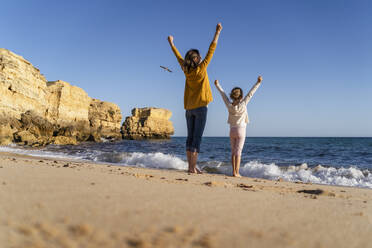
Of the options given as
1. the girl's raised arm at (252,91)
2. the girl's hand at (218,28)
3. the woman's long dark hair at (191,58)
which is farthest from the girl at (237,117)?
the girl's hand at (218,28)

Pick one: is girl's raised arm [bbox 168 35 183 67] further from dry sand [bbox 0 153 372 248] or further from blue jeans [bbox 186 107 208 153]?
dry sand [bbox 0 153 372 248]

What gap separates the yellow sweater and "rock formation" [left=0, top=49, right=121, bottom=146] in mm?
15148

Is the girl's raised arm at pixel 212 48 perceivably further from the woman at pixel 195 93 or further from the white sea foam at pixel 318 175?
the white sea foam at pixel 318 175

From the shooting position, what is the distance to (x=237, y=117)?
4105 mm

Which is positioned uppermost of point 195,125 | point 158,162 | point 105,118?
point 105,118

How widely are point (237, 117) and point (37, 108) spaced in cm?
2569

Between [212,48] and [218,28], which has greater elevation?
[218,28]

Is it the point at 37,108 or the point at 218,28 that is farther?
the point at 37,108

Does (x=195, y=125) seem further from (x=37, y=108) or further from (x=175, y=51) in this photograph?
(x=37, y=108)

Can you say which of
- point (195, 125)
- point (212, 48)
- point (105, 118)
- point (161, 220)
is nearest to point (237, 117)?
point (195, 125)

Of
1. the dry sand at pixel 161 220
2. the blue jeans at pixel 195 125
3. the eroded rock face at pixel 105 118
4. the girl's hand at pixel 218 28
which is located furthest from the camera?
the eroded rock face at pixel 105 118

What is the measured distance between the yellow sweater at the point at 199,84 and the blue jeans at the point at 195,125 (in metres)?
0.09

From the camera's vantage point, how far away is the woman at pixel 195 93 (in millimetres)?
3734

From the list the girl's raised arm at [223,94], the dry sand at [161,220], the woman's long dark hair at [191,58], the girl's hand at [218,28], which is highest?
the girl's hand at [218,28]
